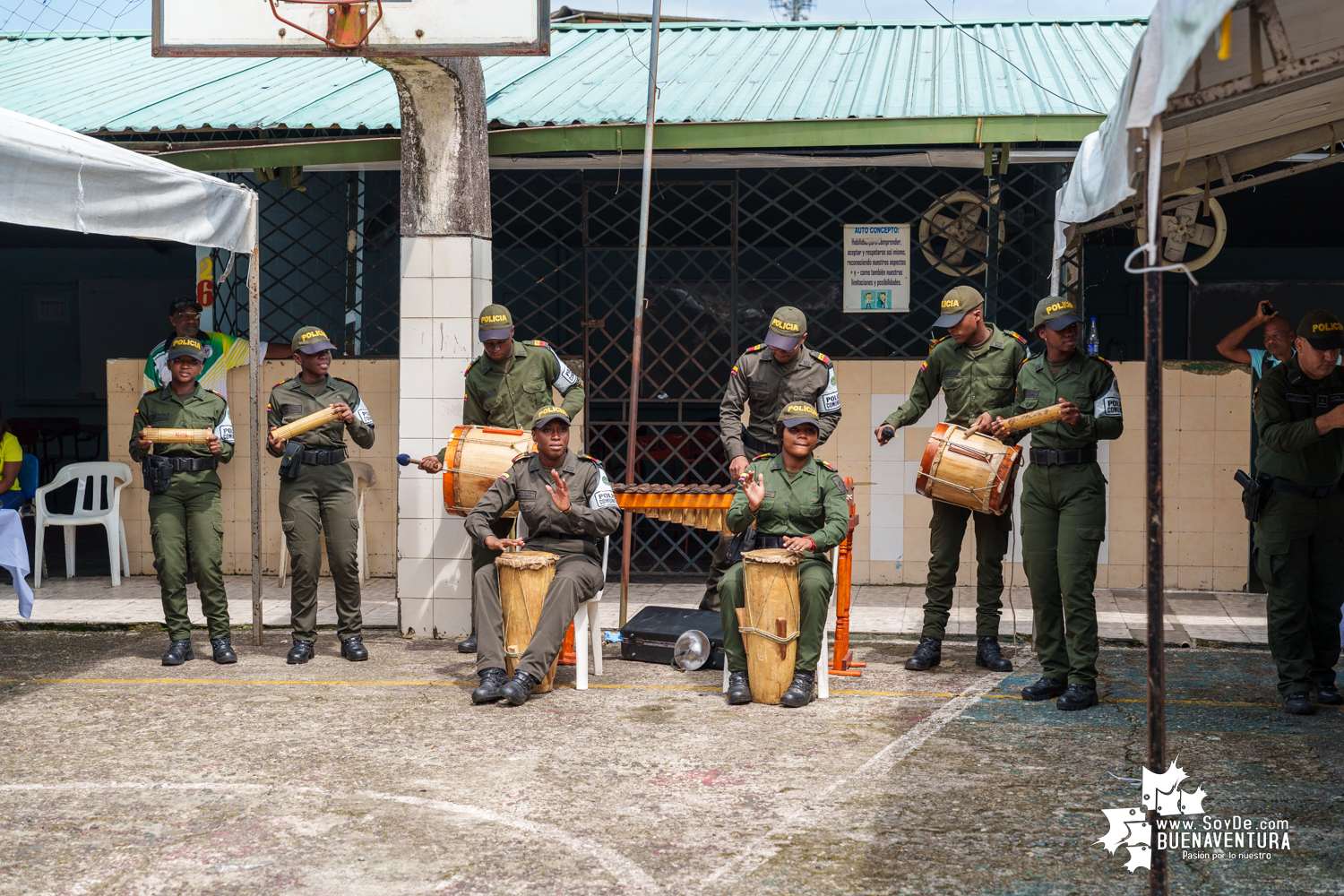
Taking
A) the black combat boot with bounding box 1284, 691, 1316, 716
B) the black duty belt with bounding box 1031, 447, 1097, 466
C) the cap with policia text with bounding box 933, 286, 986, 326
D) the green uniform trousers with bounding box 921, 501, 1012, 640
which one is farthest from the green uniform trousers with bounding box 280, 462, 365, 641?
the black combat boot with bounding box 1284, 691, 1316, 716

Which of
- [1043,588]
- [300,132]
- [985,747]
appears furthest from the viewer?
[300,132]

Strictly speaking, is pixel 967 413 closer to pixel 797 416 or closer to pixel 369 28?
pixel 797 416

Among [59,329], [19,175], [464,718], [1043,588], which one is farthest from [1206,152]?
[59,329]

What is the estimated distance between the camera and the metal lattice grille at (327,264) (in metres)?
9.38

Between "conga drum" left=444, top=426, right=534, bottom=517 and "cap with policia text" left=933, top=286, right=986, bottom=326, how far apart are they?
230 cm

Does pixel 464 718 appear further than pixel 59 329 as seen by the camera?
No

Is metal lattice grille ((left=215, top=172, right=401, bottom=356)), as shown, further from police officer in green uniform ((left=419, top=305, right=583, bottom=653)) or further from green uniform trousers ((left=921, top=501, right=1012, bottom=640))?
green uniform trousers ((left=921, top=501, right=1012, bottom=640))

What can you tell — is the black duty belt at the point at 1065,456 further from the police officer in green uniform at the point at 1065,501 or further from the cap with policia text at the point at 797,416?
the cap with policia text at the point at 797,416

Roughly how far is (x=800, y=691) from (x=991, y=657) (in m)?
1.30

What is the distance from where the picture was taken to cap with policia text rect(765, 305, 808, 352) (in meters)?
6.64

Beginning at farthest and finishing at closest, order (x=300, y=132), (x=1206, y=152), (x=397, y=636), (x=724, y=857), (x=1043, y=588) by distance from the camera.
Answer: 1. (x=300, y=132)
2. (x=397, y=636)
3. (x=1043, y=588)
4. (x=1206, y=152)
5. (x=724, y=857)

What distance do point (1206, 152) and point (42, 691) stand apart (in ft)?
19.8

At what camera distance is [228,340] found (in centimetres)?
902

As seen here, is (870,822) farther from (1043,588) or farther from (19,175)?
(19,175)
